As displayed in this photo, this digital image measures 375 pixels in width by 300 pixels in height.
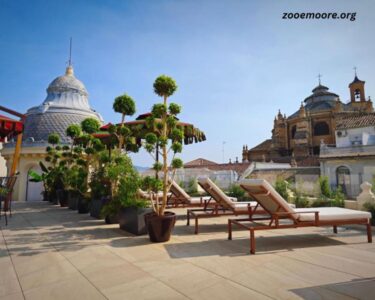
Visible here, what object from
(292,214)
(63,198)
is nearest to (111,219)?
(292,214)

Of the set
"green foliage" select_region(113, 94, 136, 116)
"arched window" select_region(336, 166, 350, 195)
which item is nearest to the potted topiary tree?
"green foliage" select_region(113, 94, 136, 116)

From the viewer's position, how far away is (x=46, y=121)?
19734mm

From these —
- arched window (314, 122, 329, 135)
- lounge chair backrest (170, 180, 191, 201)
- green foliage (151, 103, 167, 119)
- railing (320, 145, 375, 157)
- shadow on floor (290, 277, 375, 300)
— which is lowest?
shadow on floor (290, 277, 375, 300)

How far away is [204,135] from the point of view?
383 inches

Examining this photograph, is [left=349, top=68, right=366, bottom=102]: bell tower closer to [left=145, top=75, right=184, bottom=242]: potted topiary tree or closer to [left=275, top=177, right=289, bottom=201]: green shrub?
[left=275, top=177, right=289, bottom=201]: green shrub

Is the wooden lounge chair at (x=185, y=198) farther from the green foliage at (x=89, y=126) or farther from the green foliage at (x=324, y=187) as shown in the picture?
the green foliage at (x=324, y=187)

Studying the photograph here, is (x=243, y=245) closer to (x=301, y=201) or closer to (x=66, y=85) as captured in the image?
(x=301, y=201)

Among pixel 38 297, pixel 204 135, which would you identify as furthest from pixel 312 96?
pixel 38 297

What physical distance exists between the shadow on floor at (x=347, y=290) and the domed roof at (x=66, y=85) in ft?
82.4

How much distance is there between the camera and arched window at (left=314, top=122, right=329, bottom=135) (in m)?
39.6

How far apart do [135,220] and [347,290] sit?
150 inches

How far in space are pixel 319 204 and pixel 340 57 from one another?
4335 millimetres

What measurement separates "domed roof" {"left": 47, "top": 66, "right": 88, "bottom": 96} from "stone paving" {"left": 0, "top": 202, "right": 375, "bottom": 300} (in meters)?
20.9

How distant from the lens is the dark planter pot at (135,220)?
5184 millimetres
